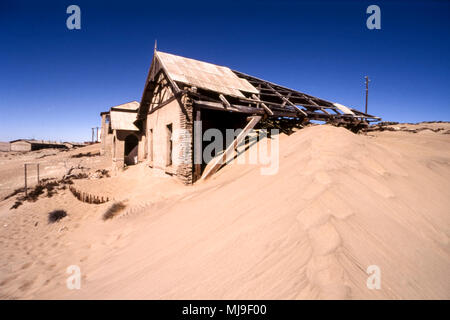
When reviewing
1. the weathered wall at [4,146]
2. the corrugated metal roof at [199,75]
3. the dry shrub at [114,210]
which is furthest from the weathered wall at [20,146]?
the dry shrub at [114,210]

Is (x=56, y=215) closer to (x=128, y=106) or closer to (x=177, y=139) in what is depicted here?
(x=177, y=139)

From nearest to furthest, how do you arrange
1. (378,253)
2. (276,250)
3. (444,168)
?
1. (378,253)
2. (276,250)
3. (444,168)

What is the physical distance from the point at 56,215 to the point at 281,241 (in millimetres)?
7427

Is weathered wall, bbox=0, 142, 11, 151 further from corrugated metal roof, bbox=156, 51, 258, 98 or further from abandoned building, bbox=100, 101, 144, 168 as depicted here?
corrugated metal roof, bbox=156, 51, 258, 98

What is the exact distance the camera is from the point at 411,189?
3.19 m

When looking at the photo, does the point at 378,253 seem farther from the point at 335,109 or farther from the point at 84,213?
the point at 335,109

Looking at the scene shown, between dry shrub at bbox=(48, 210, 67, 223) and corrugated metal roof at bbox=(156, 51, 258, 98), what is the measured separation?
580cm

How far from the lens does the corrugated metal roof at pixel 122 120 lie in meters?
13.3

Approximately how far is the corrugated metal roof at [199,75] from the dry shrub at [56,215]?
5795mm
